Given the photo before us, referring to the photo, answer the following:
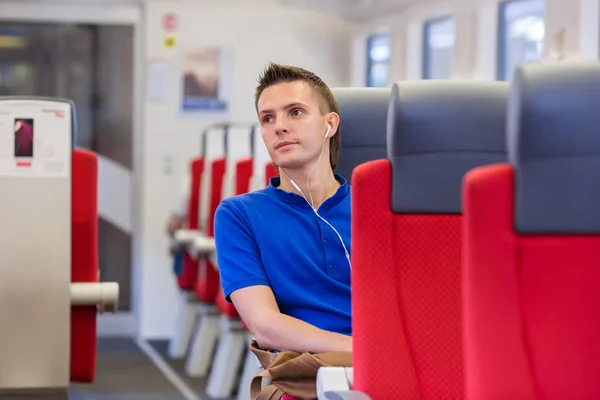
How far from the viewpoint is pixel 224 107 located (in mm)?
9258

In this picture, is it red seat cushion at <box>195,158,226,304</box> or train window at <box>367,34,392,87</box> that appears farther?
train window at <box>367,34,392,87</box>

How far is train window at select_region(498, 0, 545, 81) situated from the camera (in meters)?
6.95

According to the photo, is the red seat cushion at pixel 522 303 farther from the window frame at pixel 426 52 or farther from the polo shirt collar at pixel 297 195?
the window frame at pixel 426 52

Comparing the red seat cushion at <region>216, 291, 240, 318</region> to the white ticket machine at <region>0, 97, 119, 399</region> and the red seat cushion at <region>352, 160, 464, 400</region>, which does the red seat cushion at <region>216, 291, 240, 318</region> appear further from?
the red seat cushion at <region>352, 160, 464, 400</region>

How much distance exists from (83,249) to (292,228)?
1.48 meters

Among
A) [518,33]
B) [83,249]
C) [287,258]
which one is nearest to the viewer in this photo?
[287,258]

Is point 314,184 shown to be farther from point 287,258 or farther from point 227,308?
point 227,308

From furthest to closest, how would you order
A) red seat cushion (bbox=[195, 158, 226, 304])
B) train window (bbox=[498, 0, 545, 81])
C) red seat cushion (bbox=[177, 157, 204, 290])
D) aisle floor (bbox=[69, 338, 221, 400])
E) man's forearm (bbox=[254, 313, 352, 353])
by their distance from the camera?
1. red seat cushion (bbox=[177, 157, 204, 290])
2. red seat cushion (bbox=[195, 158, 226, 304])
3. train window (bbox=[498, 0, 545, 81])
4. aisle floor (bbox=[69, 338, 221, 400])
5. man's forearm (bbox=[254, 313, 352, 353])

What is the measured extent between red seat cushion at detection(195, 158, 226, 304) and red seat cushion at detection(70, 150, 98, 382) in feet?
9.65

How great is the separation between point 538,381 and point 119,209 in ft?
24.9

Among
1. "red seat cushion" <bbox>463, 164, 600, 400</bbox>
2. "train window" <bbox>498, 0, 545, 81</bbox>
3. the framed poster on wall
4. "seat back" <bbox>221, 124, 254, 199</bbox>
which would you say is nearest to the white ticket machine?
"red seat cushion" <bbox>463, 164, 600, 400</bbox>

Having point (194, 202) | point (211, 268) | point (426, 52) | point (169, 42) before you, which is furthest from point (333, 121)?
point (169, 42)

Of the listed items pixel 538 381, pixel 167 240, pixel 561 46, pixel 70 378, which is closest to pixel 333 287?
pixel 538 381

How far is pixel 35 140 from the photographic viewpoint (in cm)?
407
